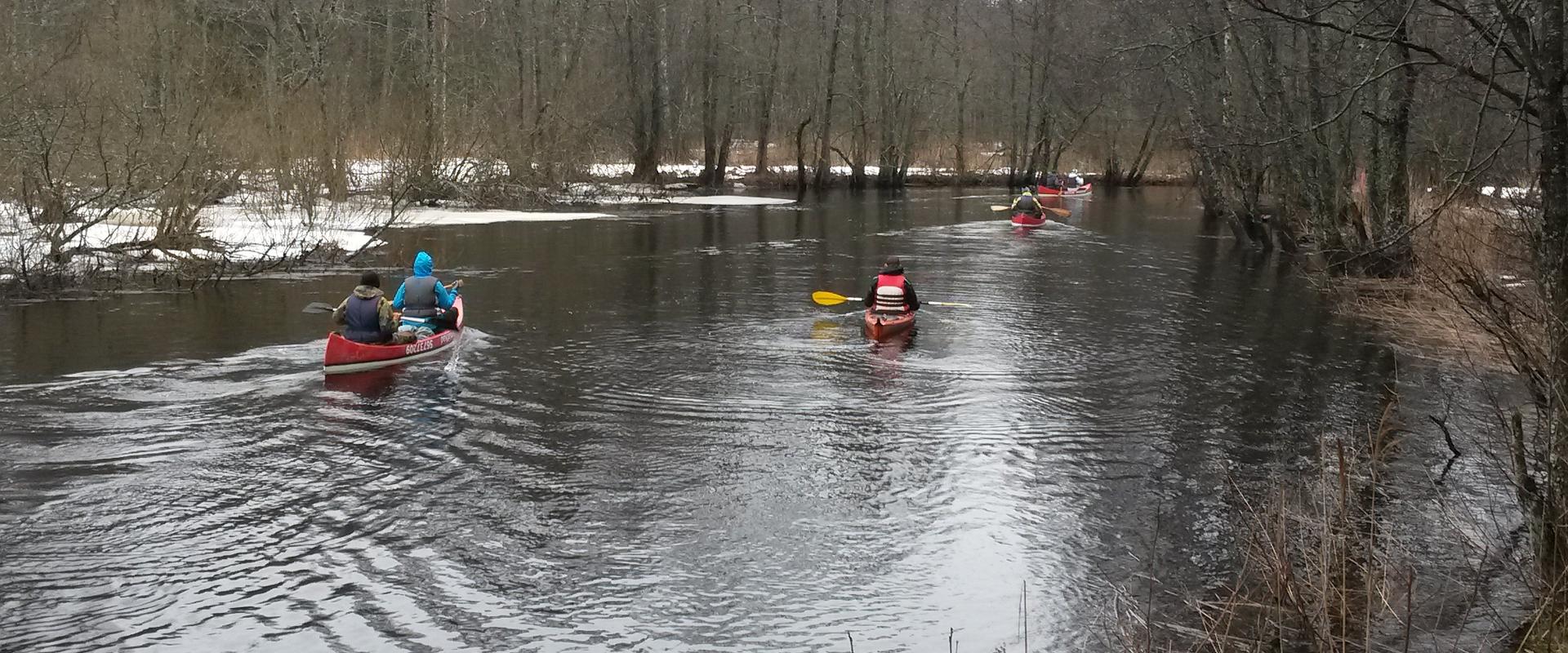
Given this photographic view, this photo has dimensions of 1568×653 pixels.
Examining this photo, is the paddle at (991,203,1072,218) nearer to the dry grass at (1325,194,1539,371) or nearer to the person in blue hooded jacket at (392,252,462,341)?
the dry grass at (1325,194,1539,371)

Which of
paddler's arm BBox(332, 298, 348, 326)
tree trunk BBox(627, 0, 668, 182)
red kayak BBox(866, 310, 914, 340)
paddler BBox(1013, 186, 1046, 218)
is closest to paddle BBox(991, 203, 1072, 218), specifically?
paddler BBox(1013, 186, 1046, 218)

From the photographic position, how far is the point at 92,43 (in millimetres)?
22922

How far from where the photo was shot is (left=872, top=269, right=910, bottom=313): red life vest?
1811 cm

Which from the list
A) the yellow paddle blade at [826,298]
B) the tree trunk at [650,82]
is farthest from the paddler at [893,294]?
the tree trunk at [650,82]

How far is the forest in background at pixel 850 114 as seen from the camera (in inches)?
313

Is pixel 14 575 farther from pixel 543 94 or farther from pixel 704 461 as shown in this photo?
pixel 543 94

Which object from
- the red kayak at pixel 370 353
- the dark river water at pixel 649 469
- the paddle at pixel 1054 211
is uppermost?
the paddle at pixel 1054 211

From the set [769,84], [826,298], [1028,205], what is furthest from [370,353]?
[769,84]

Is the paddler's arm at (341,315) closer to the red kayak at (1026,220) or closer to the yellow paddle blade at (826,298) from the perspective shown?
the yellow paddle blade at (826,298)

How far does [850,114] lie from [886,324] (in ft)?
162

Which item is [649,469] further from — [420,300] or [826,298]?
[826,298]

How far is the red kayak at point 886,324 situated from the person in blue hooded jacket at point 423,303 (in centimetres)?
575

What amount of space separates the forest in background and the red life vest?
15.1 ft

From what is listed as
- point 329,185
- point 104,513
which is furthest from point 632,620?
A: point 329,185
